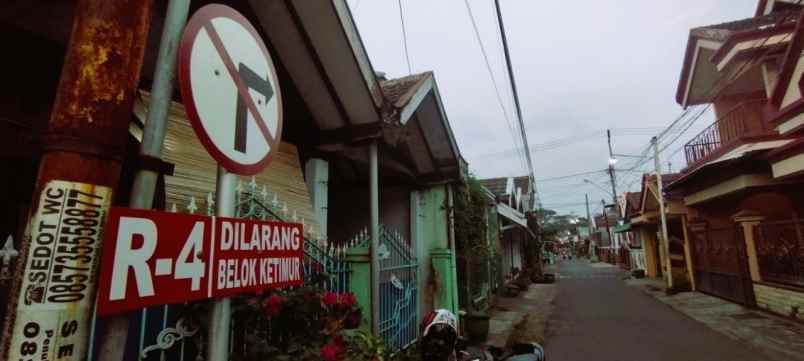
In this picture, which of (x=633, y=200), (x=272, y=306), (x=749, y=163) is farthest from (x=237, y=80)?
(x=633, y=200)

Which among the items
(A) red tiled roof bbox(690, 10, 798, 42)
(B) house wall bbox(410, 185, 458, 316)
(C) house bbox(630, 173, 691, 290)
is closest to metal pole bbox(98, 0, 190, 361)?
(B) house wall bbox(410, 185, 458, 316)

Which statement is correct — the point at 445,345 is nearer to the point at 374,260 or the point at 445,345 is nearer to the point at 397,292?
the point at 374,260

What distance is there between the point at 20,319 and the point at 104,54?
0.75 meters

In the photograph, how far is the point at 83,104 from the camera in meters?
1.11

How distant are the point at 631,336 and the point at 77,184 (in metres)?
9.14

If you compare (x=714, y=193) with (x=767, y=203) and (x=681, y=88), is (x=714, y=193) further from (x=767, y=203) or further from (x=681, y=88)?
(x=681, y=88)

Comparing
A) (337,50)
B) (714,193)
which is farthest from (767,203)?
(337,50)

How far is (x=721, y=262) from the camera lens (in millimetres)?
11617

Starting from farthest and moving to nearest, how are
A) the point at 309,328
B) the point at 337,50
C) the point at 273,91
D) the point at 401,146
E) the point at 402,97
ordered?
1. the point at 401,146
2. the point at 402,97
3. the point at 337,50
4. the point at 309,328
5. the point at 273,91

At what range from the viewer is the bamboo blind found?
110 inches

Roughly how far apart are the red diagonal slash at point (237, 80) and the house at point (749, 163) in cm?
956

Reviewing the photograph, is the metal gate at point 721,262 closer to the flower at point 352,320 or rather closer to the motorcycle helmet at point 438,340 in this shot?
the motorcycle helmet at point 438,340

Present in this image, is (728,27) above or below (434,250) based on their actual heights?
above

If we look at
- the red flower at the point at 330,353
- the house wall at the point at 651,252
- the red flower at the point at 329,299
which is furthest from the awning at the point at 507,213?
the red flower at the point at 330,353
